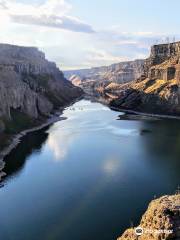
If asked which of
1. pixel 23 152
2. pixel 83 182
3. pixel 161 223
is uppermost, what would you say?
pixel 161 223

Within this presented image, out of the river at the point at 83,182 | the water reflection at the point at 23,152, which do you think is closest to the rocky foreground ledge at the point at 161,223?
the river at the point at 83,182

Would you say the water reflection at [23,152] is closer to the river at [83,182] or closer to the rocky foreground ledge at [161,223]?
the river at [83,182]

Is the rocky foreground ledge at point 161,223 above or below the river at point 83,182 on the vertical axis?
above

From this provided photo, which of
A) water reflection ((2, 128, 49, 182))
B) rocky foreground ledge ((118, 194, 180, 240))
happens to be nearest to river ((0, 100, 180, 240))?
water reflection ((2, 128, 49, 182))

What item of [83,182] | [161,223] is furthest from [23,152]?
[161,223]

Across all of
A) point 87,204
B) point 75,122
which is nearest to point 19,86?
point 75,122

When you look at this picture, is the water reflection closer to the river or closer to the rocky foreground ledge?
the river

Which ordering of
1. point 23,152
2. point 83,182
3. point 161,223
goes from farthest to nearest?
point 23,152 → point 83,182 → point 161,223

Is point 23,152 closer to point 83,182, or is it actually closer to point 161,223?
point 83,182
